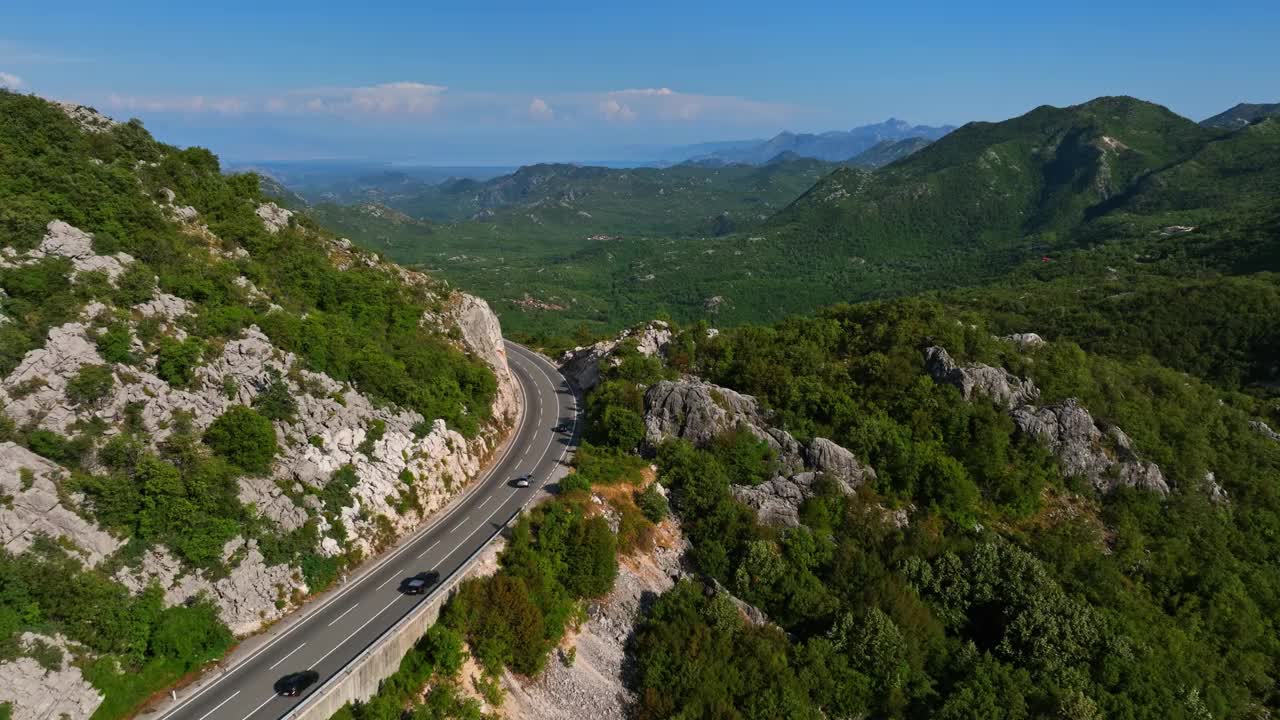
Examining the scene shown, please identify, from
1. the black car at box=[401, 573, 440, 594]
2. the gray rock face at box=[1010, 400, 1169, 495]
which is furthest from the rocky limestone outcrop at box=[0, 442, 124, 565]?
the gray rock face at box=[1010, 400, 1169, 495]

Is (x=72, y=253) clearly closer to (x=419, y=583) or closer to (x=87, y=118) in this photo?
(x=87, y=118)

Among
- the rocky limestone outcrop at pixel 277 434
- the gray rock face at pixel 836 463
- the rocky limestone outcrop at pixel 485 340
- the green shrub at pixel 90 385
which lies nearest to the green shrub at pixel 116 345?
the rocky limestone outcrop at pixel 277 434

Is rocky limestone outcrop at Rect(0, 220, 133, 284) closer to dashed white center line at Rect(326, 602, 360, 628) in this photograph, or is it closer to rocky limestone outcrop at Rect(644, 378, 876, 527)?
dashed white center line at Rect(326, 602, 360, 628)

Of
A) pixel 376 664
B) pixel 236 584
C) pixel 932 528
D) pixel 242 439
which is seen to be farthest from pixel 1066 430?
pixel 242 439

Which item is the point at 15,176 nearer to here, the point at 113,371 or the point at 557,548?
the point at 113,371

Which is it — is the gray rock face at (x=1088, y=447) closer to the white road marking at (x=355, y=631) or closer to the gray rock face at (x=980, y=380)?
the gray rock face at (x=980, y=380)

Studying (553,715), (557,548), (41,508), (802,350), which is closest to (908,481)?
(802,350)

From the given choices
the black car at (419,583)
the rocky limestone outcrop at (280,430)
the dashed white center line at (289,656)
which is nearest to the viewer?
the dashed white center line at (289,656)
